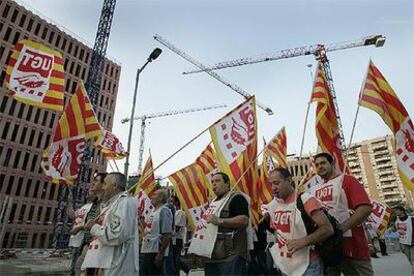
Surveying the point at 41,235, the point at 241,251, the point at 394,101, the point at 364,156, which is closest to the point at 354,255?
the point at 241,251

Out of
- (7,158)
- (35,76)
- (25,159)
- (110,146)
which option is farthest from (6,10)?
(35,76)

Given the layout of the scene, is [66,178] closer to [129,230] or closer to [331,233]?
[129,230]

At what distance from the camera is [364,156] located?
11462 cm

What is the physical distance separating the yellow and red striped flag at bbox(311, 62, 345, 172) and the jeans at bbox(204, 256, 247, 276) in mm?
2126

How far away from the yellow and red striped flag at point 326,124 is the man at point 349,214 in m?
1.24

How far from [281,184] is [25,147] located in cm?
5008

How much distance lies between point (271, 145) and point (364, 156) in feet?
387

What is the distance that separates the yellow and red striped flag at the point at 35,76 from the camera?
20.0ft

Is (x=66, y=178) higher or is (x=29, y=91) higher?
(x=29, y=91)

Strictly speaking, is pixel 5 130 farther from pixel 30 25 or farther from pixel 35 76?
pixel 35 76

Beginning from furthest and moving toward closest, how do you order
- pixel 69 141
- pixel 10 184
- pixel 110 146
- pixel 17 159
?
1. pixel 17 159
2. pixel 10 184
3. pixel 110 146
4. pixel 69 141

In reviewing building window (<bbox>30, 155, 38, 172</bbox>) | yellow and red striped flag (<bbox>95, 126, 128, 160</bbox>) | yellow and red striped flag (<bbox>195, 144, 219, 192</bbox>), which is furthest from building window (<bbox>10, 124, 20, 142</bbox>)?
yellow and red striped flag (<bbox>195, 144, 219, 192</bbox>)

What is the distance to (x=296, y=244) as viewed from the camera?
109 inches

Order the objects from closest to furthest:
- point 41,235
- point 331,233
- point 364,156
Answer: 1. point 331,233
2. point 41,235
3. point 364,156
